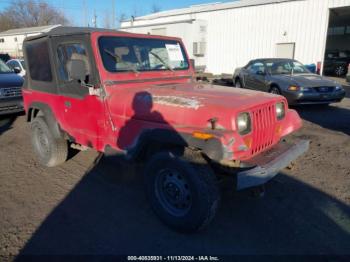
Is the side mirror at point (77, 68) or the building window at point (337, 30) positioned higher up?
the building window at point (337, 30)

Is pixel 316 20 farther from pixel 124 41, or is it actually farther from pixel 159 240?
pixel 159 240

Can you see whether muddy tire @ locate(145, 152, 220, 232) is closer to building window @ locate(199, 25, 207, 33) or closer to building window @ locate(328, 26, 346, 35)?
building window @ locate(199, 25, 207, 33)

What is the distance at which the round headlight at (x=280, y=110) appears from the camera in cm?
366

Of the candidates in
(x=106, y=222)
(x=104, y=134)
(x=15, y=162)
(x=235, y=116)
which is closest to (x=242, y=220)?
(x=235, y=116)

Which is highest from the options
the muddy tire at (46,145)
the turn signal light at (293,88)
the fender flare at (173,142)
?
the fender flare at (173,142)

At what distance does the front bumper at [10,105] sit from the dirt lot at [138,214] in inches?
143

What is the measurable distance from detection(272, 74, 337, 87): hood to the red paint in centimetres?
581

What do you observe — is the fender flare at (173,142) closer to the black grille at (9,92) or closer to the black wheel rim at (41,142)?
the black wheel rim at (41,142)

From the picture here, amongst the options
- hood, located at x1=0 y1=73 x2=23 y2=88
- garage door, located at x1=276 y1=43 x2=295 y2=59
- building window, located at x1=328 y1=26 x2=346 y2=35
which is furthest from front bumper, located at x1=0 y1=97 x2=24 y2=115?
building window, located at x1=328 y1=26 x2=346 y2=35

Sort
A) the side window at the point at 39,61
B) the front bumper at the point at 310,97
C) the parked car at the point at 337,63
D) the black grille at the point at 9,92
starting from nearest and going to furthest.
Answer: the side window at the point at 39,61 < the black grille at the point at 9,92 < the front bumper at the point at 310,97 < the parked car at the point at 337,63

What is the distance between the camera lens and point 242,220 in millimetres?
3432

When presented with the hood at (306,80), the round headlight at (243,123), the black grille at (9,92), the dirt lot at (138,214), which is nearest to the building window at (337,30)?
the hood at (306,80)

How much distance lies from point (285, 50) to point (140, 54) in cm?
1726

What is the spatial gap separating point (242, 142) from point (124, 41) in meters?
2.11
